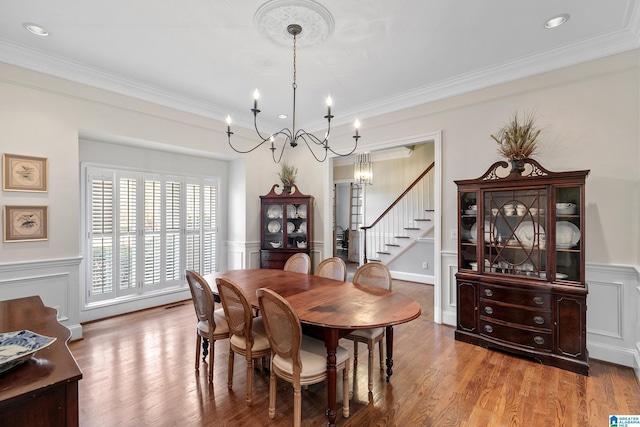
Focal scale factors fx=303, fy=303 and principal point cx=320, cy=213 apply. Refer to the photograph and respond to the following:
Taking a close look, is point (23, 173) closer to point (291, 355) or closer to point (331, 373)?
point (291, 355)

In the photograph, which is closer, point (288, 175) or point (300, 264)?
point (300, 264)

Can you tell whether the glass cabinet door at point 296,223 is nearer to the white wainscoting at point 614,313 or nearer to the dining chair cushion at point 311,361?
the dining chair cushion at point 311,361

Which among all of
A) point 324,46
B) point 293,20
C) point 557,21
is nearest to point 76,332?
point 293,20

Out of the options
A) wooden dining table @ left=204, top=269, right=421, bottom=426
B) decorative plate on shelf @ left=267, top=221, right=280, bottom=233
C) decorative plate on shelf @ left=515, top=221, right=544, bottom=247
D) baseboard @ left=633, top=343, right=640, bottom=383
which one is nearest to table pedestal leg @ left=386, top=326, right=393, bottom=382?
wooden dining table @ left=204, top=269, right=421, bottom=426

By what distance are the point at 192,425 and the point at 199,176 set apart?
3961mm

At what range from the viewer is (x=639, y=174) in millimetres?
2781

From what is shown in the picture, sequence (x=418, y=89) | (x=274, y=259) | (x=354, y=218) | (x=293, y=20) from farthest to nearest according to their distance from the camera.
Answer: (x=354, y=218)
(x=274, y=259)
(x=418, y=89)
(x=293, y=20)

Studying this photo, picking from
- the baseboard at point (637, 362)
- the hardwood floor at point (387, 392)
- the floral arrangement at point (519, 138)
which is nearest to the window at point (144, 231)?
the hardwood floor at point (387, 392)

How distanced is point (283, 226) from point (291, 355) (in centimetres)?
341

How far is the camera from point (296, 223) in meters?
5.38

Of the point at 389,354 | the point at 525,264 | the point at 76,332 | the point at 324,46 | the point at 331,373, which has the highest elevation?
the point at 324,46

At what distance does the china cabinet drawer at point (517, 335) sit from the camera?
2.91 metres

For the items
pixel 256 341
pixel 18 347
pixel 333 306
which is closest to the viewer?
pixel 18 347

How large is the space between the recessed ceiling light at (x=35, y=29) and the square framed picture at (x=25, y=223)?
1693 millimetres
